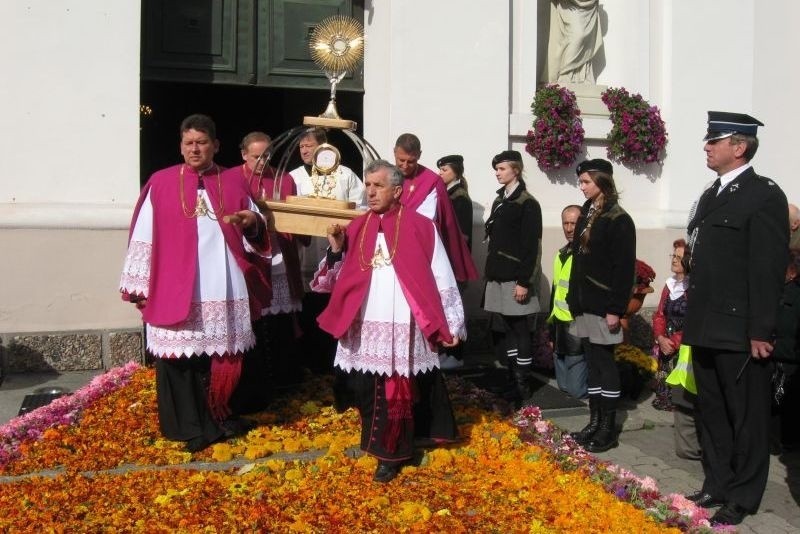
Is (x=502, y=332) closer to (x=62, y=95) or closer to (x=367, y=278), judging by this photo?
(x=367, y=278)

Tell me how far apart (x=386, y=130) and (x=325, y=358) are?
2.54 m

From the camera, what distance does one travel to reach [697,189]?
1027 cm

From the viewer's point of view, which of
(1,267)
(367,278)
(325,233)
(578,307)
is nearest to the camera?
(367,278)

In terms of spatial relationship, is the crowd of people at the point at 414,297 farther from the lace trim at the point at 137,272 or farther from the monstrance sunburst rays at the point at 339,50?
the monstrance sunburst rays at the point at 339,50

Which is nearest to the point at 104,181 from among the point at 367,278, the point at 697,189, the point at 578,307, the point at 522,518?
the point at 367,278

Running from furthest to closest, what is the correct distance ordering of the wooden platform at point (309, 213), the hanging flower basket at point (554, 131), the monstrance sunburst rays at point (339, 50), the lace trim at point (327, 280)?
the hanging flower basket at point (554, 131)
the monstrance sunburst rays at point (339, 50)
the lace trim at point (327, 280)
the wooden platform at point (309, 213)

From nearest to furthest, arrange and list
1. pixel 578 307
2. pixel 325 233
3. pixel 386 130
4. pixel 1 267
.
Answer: pixel 325 233 < pixel 578 307 < pixel 1 267 < pixel 386 130

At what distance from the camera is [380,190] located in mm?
5484

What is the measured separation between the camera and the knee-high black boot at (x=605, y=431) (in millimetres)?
6445

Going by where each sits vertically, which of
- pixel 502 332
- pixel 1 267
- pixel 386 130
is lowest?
pixel 502 332

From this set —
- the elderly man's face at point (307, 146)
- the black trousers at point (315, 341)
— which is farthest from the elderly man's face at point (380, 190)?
the black trousers at point (315, 341)

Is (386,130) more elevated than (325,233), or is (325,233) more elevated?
(386,130)

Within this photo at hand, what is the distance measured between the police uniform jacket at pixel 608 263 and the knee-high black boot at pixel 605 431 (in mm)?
684

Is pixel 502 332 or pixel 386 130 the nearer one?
pixel 502 332
